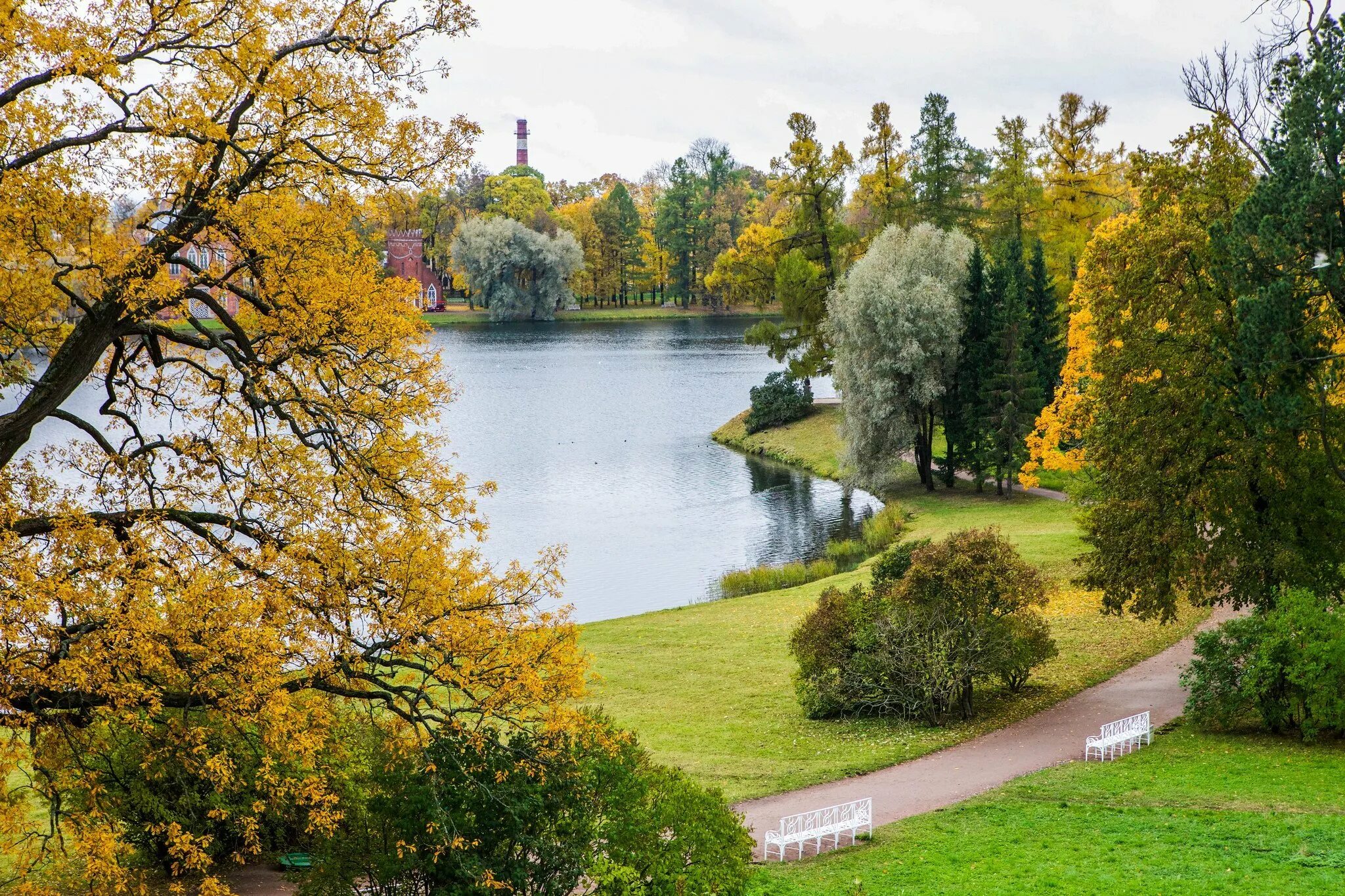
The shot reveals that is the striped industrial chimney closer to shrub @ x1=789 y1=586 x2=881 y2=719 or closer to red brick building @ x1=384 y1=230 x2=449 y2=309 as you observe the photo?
red brick building @ x1=384 y1=230 x2=449 y2=309

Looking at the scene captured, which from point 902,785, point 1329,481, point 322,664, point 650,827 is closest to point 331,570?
point 322,664

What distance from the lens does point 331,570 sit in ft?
34.9

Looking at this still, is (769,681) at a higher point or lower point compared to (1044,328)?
lower

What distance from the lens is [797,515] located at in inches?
1679

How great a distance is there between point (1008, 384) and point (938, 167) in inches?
668

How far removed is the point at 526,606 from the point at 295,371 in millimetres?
3530

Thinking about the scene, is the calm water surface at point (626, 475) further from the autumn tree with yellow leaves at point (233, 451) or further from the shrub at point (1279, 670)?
the shrub at point (1279, 670)

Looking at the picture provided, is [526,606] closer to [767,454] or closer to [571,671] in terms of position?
[571,671]

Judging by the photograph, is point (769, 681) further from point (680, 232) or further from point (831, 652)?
point (680, 232)

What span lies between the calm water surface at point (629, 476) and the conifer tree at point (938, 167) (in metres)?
14.7

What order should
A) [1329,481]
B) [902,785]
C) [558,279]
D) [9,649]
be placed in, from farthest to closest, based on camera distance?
1. [558,279]
2. [1329,481]
3. [902,785]
4. [9,649]

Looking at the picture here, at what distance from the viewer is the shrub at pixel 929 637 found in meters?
20.3

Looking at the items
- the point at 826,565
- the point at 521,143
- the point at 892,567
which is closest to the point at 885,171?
the point at 826,565

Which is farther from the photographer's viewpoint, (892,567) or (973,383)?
(973,383)
